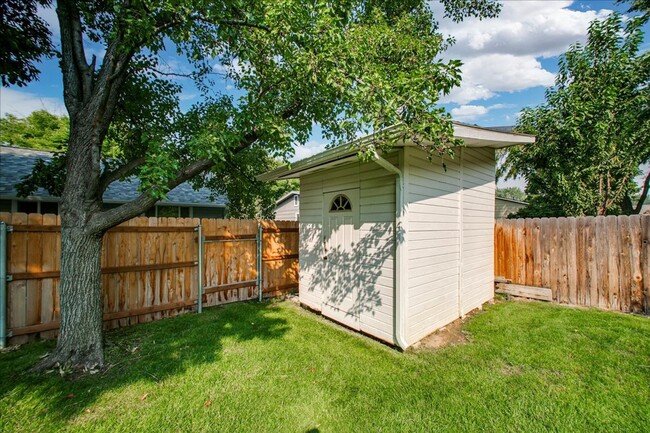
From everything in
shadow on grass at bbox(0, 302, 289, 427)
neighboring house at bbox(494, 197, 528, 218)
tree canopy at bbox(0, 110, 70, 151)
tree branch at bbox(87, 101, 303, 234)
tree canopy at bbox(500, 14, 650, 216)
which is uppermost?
tree canopy at bbox(0, 110, 70, 151)

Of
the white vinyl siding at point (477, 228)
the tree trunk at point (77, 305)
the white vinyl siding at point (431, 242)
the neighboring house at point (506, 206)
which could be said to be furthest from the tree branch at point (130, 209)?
the neighboring house at point (506, 206)

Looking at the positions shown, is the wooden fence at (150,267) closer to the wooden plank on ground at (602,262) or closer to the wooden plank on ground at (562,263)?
the wooden plank on ground at (562,263)

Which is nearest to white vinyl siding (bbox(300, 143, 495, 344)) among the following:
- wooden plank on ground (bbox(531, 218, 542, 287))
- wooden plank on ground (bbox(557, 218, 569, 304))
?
wooden plank on ground (bbox(531, 218, 542, 287))

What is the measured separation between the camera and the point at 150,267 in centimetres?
462

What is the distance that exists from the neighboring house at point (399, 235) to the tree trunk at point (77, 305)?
298 cm

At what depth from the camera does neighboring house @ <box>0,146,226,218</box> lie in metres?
8.45

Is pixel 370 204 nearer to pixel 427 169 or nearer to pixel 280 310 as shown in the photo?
pixel 427 169

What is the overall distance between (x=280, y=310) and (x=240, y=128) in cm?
350

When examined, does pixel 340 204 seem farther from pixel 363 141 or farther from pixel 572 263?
pixel 572 263

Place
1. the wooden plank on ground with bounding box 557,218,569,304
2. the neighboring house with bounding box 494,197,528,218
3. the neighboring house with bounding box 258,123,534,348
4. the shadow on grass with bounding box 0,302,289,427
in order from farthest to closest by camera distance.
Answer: the neighboring house with bounding box 494,197,528,218 → the wooden plank on ground with bounding box 557,218,569,304 → the neighboring house with bounding box 258,123,534,348 → the shadow on grass with bounding box 0,302,289,427

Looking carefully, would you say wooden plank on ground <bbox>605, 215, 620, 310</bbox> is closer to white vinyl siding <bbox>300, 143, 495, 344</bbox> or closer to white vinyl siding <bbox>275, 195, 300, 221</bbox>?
white vinyl siding <bbox>300, 143, 495, 344</bbox>

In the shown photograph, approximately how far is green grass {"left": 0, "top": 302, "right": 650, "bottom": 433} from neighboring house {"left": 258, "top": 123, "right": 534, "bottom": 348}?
533 mm

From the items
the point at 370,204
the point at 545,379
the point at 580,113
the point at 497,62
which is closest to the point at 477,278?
the point at 545,379

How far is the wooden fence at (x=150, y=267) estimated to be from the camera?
11.9 ft
